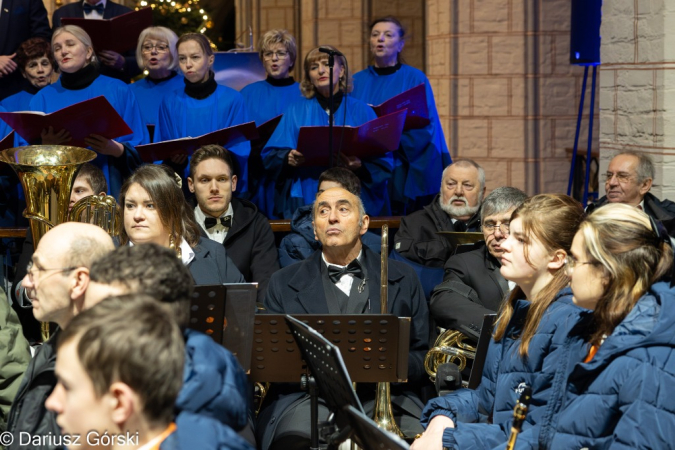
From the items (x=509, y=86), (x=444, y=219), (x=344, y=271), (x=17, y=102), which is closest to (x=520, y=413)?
(x=344, y=271)

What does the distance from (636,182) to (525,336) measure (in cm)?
273

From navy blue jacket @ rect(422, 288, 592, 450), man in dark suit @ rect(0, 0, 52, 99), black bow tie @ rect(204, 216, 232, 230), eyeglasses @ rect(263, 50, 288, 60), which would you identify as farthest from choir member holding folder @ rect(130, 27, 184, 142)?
navy blue jacket @ rect(422, 288, 592, 450)

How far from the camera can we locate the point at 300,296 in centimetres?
429

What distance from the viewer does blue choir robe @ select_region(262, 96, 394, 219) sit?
634cm

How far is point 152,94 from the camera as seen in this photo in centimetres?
691

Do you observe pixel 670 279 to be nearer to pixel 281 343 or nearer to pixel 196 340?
pixel 196 340

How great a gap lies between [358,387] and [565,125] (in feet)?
16.8

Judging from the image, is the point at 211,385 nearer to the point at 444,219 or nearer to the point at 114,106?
the point at 444,219

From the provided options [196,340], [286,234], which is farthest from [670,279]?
[286,234]

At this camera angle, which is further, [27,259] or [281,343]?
[27,259]

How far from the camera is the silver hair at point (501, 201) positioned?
4.52 m

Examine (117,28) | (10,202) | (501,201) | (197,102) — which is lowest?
(10,202)

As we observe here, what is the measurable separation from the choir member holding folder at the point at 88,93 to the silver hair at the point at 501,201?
2.40 m

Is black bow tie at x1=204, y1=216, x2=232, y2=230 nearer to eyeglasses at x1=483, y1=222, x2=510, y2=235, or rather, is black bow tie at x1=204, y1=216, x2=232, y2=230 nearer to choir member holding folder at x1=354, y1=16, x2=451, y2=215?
eyeglasses at x1=483, y1=222, x2=510, y2=235
